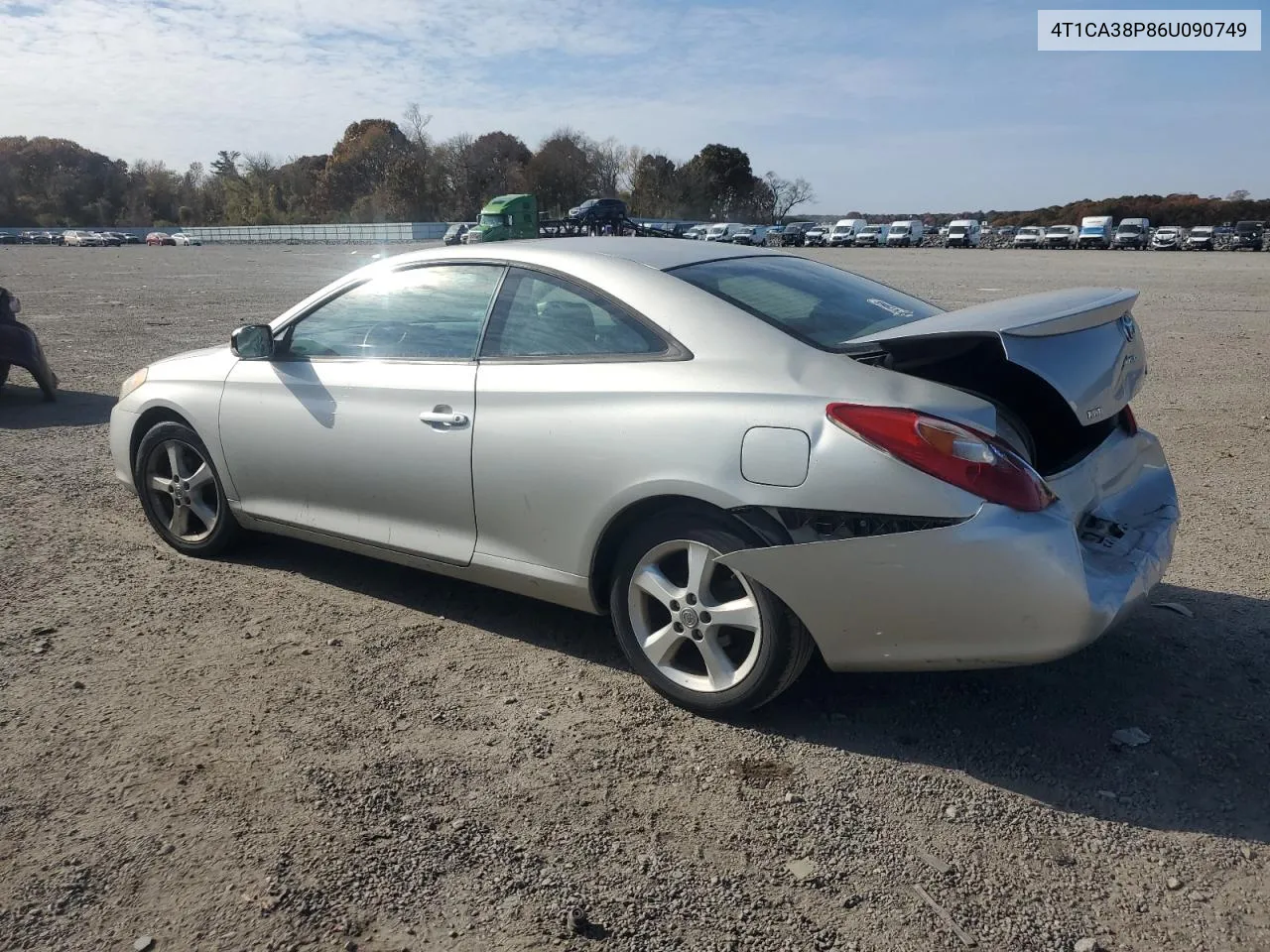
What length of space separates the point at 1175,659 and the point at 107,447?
6.98 meters

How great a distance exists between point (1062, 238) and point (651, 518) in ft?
208

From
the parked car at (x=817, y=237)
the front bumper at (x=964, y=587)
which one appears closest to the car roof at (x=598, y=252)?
the front bumper at (x=964, y=587)

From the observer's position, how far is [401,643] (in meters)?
4.00

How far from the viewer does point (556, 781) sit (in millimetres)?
3031

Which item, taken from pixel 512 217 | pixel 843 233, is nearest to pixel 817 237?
pixel 843 233

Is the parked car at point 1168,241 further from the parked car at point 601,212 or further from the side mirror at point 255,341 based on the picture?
the side mirror at point 255,341

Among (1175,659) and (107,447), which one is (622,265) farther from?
(107,447)

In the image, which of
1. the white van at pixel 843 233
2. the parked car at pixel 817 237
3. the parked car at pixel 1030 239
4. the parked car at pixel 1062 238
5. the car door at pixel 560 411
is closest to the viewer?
the car door at pixel 560 411

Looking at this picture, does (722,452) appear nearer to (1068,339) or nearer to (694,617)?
(694,617)

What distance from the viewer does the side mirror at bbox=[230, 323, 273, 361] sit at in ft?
14.8

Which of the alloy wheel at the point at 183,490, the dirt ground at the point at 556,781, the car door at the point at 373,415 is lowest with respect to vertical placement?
the dirt ground at the point at 556,781

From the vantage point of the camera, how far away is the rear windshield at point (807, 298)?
3.47 meters

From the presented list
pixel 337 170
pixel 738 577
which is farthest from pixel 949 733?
pixel 337 170

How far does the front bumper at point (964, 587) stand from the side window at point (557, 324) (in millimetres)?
898
